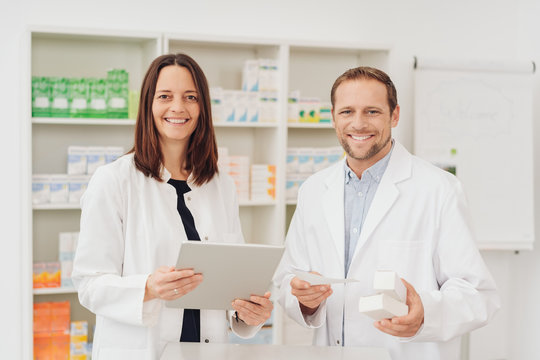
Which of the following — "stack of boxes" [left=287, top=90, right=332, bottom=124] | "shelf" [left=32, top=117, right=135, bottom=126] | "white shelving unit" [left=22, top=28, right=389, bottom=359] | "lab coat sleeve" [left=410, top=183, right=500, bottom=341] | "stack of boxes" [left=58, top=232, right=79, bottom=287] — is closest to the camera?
"lab coat sleeve" [left=410, top=183, right=500, bottom=341]

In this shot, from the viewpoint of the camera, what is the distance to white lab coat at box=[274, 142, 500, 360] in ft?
6.96

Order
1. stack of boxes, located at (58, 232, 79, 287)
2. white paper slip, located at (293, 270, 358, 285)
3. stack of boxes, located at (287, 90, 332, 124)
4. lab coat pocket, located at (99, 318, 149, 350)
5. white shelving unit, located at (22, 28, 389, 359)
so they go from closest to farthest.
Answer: white paper slip, located at (293, 270, 358, 285) → lab coat pocket, located at (99, 318, 149, 350) → stack of boxes, located at (58, 232, 79, 287) → white shelving unit, located at (22, 28, 389, 359) → stack of boxes, located at (287, 90, 332, 124)

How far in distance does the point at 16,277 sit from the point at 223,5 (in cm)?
212

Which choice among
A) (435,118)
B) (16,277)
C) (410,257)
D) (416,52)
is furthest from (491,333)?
(16,277)

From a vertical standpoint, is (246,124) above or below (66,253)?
above

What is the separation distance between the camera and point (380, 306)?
168 cm

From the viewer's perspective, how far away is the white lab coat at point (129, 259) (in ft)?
6.68

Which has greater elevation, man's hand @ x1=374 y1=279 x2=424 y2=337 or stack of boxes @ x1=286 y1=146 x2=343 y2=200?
stack of boxes @ x1=286 y1=146 x2=343 y2=200

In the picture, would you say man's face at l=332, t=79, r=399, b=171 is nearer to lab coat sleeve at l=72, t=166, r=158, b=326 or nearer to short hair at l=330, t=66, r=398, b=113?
short hair at l=330, t=66, r=398, b=113

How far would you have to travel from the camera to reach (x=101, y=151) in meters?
3.68

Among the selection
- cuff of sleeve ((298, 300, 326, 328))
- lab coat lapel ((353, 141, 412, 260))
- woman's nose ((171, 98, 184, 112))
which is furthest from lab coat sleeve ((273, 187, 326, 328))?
woman's nose ((171, 98, 184, 112))

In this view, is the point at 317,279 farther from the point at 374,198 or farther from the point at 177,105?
the point at 177,105

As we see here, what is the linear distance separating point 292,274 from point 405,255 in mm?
414

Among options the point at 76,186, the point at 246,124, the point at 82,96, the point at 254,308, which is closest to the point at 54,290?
the point at 76,186
